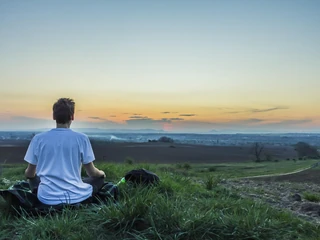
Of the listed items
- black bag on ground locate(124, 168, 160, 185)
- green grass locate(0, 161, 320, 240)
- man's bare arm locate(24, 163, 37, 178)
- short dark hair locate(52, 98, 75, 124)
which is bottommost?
green grass locate(0, 161, 320, 240)

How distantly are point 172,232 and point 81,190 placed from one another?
4.92ft

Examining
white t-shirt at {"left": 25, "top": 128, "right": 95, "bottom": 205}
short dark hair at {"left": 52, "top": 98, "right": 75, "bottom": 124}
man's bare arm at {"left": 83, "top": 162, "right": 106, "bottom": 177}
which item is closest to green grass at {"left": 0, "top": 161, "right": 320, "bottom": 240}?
white t-shirt at {"left": 25, "top": 128, "right": 95, "bottom": 205}

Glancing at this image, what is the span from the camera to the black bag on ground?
5.94 meters

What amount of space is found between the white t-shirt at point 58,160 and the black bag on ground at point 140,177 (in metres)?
1.37

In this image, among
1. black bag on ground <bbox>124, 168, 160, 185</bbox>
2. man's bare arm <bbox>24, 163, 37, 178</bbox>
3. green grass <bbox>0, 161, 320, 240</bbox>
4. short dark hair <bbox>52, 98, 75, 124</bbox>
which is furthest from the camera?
black bag on ground <bbox>124, 168, 160, 185</bbox>

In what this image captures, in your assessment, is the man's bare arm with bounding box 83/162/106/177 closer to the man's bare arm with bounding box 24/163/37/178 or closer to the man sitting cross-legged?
the man sitting cross-legged

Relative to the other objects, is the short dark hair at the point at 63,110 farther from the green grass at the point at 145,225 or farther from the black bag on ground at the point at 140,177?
the black bag on ground at the point at 140,177

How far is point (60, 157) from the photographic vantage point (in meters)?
4.54

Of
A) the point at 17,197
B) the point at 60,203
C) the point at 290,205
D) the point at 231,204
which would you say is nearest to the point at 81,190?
the point at 60,203

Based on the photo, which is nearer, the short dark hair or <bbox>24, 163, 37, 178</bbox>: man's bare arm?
the short dark hair

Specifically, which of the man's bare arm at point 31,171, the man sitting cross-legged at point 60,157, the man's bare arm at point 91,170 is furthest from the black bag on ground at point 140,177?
the man's bare arm at point 31,171

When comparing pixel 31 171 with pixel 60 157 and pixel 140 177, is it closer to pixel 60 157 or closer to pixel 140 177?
pixel 60 157

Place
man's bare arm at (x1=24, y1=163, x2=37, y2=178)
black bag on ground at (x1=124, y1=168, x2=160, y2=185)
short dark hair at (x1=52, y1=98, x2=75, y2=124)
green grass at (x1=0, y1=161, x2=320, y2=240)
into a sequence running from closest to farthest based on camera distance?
1. green grass at (x1=0, y1=161, x2=320, y2=240)
2. short dark hair at (x1=52, y1=98, x2=75, y2=124)
3. man's bare arm at (x1=24, y1=163, x2=37, y2=178)
4. black bag on ground at (x1=124, y1=168, x2=160, y2=185)

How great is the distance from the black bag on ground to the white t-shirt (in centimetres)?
137
